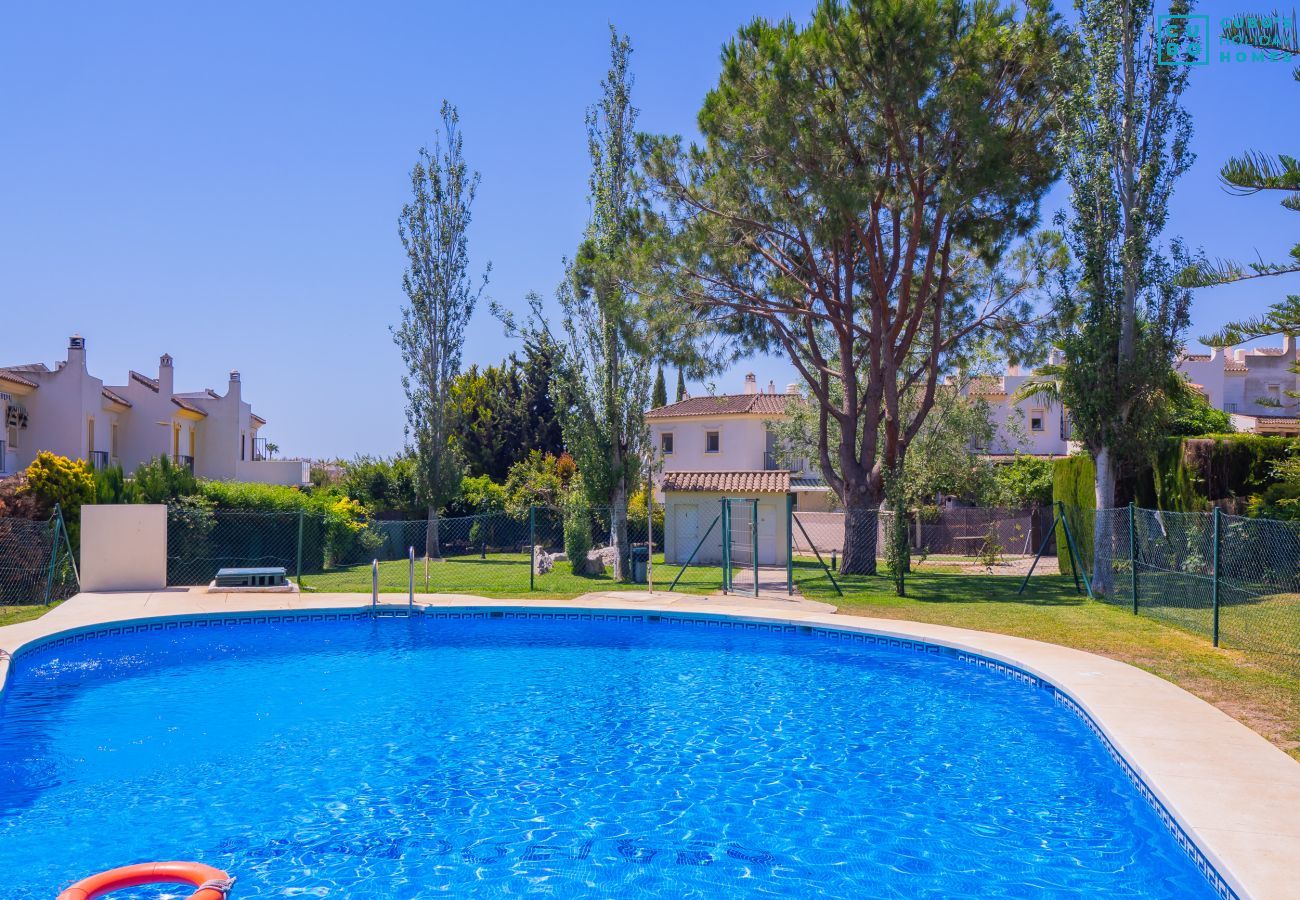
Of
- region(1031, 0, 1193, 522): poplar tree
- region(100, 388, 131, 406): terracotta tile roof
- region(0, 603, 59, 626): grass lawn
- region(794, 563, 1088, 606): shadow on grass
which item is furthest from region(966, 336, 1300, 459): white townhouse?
region(0, 603, 59, 626): grass lawn

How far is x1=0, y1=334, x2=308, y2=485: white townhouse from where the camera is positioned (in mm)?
26312

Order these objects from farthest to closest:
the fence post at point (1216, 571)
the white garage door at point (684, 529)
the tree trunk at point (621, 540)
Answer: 1. the white garage door at point (684, 529)
2. the tree trunk at point (621, 540)
3. the fence post at point (1216, 571)

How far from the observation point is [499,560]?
91.0 ft

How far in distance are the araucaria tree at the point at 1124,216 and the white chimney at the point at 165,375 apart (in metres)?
28.1

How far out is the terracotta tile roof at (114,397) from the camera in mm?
29391

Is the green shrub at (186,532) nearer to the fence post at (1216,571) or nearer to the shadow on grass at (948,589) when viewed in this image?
the shadow on grass at (948,589)

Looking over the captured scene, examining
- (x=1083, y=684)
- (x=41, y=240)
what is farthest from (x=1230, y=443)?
(x=41, y=240)

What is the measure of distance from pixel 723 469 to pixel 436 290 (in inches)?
623

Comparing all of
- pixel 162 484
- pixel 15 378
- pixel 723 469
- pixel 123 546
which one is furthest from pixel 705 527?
pixel 15 378

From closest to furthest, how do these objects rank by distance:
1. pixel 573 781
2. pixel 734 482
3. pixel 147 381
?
pixel 573 781
pixel 734 482
pixel 147 381

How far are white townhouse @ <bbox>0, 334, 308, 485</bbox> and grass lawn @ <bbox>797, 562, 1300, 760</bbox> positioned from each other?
19053 millimetres

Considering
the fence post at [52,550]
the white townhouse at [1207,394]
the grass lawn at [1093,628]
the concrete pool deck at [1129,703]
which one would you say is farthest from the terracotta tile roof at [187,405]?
the white townhouse at [1207,394]

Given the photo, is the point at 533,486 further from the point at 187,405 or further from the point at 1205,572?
the point at 1205,572

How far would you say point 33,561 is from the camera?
1748 centimetres
